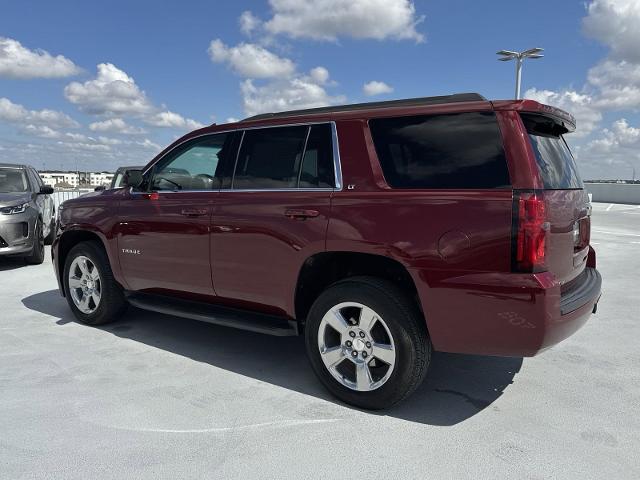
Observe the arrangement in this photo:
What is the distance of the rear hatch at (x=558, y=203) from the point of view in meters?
2.66

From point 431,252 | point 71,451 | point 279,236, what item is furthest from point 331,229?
point 71,451

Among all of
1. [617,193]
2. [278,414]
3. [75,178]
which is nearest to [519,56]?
[617,193]

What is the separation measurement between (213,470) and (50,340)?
269cm

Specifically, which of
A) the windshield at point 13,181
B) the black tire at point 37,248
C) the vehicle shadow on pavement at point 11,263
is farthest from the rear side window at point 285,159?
the windshield at point 13,181

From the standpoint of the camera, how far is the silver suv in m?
7.67

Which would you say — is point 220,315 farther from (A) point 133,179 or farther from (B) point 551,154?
(B) point 551,154

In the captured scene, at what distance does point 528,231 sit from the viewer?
8.41 ft

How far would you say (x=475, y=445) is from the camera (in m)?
2.71

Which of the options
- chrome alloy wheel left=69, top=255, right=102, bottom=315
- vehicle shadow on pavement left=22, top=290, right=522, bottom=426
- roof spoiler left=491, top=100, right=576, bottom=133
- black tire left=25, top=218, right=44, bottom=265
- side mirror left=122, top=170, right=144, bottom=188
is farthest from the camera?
black tire left=25, top=218, right=44, bottom=265

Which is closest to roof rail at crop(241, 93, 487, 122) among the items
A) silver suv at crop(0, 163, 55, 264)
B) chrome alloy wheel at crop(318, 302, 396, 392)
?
chrome alloy wheel at crop(318, 302, 396, 392)

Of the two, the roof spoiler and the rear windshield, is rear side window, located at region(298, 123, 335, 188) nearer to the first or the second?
the roof spoiler

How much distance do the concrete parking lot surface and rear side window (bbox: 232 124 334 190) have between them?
55.2 inches

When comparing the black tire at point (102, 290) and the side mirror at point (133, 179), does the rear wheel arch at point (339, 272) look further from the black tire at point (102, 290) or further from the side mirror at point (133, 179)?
the black tire at point (102, 290)

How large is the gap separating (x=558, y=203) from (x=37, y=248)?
319 inches
